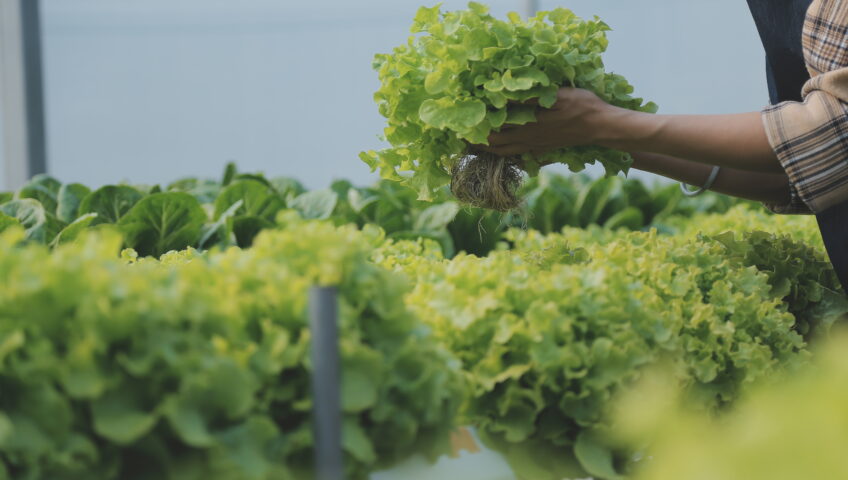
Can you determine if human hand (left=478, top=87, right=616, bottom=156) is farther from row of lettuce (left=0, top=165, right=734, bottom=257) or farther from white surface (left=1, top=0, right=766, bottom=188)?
white surface (left=1, top=0, right=766, bottom=188)

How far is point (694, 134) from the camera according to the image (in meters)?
1.85

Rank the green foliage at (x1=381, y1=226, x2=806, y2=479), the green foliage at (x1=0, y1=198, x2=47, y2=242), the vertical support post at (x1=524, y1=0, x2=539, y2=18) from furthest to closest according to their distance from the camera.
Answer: the vertical support post at (x1=524, y1=0, x2=539, y2=18) → the green foliage at (x1=0, y1=198, x2=47, y2=242) → the green foliage at (x1=381, y1=226, x2=806, y2=479)

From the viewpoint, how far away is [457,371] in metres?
1.41

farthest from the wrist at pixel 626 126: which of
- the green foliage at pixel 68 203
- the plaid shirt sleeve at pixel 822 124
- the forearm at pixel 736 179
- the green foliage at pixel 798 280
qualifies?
the green foliage at pixel 68 203

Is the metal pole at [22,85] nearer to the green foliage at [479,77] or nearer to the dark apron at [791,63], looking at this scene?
the green foliage at [479,77]

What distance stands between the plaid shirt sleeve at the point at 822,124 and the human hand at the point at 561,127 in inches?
15.9

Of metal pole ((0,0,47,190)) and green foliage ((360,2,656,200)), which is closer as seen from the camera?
green foliage ((360,2,656,200))

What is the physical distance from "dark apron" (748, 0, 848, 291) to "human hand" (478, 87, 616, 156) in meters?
0.66

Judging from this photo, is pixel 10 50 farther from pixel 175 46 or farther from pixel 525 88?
pixel 525 88

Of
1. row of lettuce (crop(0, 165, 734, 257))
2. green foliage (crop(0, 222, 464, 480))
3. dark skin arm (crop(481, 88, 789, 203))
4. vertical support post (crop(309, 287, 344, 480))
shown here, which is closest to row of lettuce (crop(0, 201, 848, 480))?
green foliage (crop(0, 222, 464, 480))

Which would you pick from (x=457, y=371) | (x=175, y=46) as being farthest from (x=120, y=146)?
(x=457, y=371)

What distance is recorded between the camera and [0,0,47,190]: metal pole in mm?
7391

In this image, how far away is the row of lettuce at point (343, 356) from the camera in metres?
1.08

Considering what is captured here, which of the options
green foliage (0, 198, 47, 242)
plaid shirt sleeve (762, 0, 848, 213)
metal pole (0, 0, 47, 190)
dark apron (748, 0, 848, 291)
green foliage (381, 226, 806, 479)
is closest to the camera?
green foliage (381, 226, 806, 479)
